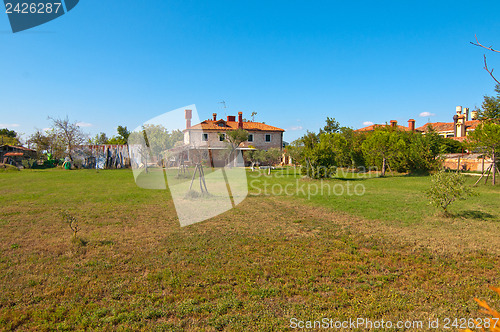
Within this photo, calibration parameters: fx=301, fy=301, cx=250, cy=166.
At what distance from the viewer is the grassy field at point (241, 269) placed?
3.62 meters

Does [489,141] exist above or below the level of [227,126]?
below

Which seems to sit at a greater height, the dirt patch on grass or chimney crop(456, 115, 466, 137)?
chimney crop(456, 115, 466, 137)

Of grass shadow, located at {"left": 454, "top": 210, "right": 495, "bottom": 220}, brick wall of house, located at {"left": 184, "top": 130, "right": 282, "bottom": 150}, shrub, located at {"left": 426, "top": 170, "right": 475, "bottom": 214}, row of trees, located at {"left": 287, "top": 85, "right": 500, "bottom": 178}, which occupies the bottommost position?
grass shadow, located at {"left": 454, "top": 210, "right": 495, "bottom": 220}

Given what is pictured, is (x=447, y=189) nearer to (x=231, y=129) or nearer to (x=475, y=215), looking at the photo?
(x=475, y=215)

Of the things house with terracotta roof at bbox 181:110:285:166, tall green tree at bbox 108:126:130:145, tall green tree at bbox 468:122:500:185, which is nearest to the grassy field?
tall green tree at bbox 468:122:500:185

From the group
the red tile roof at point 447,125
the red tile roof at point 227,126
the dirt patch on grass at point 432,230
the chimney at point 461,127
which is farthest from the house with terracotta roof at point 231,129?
the dirt patch on grass at point 432,230

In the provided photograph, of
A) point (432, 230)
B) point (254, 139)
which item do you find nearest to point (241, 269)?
point (432, 230)

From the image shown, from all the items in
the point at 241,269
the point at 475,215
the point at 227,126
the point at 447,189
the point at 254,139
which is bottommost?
the point at 241,269

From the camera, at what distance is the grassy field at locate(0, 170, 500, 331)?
3.62 meters

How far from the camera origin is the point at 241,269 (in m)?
4.92

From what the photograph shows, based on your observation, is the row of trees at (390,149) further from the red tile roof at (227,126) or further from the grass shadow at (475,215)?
the red tile roof at (227,126)

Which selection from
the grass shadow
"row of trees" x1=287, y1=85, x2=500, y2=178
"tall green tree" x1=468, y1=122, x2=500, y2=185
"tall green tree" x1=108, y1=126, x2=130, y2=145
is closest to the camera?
the grass shadow

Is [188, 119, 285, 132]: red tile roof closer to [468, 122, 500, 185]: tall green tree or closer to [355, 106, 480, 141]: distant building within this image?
[355, 106, 480, 141]: distant building

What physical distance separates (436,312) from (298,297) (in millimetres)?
1649
